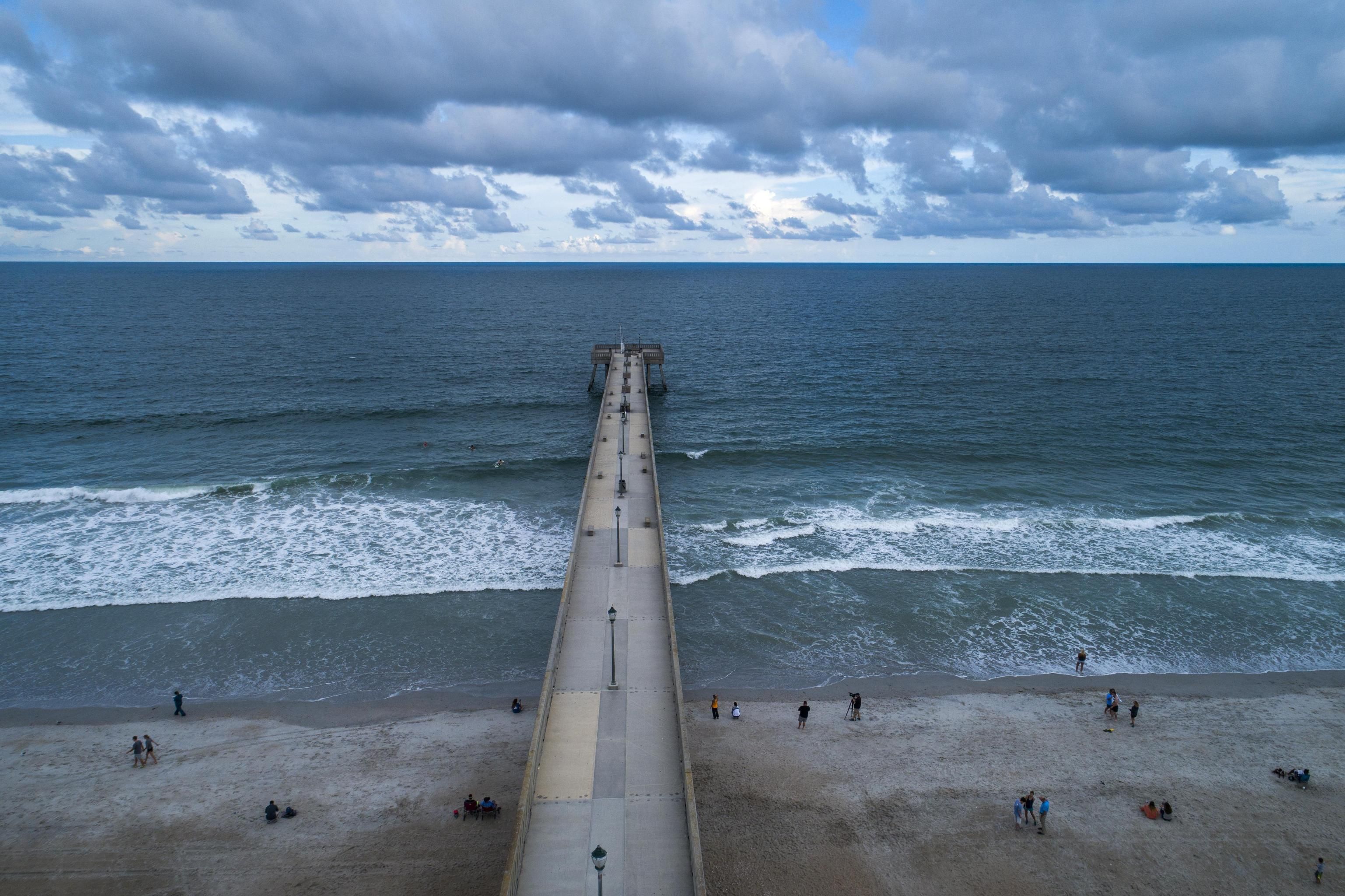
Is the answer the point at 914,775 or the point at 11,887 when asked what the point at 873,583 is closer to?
the point at 914,775

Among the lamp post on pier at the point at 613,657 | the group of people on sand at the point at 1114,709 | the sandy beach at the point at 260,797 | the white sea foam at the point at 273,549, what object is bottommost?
the sandy beach at the point at 260,797

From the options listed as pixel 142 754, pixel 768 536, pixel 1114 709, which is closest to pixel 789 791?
pixel 1114 709

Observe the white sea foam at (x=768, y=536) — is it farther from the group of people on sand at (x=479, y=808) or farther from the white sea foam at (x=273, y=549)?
the group of people on sand at (x=479, y=808)

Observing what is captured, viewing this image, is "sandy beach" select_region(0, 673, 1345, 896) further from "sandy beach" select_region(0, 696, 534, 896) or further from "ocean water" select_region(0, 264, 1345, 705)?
"ocean water" select_region(0, 264, 1345, 705)

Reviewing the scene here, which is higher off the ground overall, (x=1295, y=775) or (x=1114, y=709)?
(x=1114, y=709)

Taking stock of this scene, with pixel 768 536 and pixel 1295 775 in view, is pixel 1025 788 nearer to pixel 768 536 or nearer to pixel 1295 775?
pixel 1295 775

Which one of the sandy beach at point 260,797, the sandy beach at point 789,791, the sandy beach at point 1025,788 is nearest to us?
the sandy beach at point 260,797

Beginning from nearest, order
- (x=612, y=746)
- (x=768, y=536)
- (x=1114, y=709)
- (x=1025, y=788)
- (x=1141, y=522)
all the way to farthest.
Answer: (x=612, y=746) → (x=1025, y=788) → (x=1114, y=709) → (x=768, y=536) → (x=1141, y=522)

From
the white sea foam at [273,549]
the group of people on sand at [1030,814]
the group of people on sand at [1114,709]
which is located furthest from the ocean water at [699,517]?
the group of people on sand at [1030,814]
